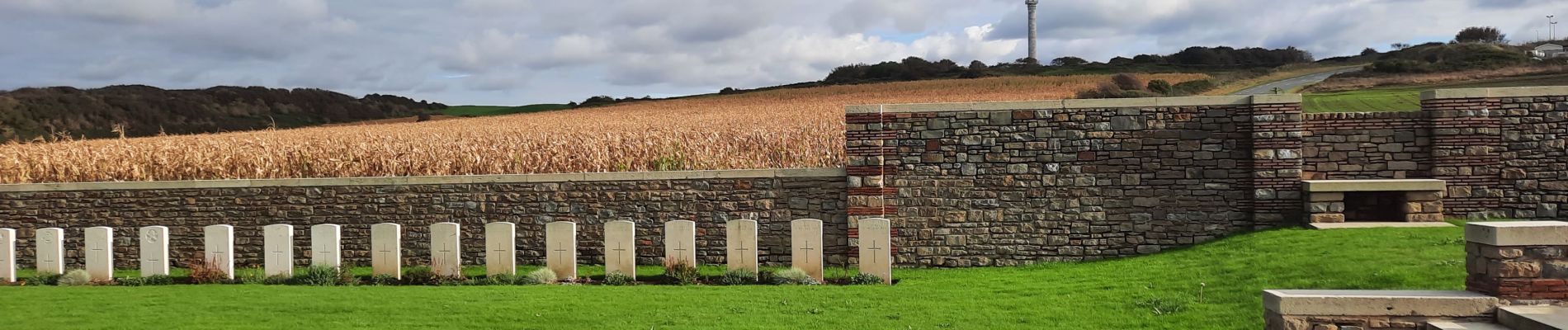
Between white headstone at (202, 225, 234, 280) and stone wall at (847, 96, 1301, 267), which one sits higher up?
stone wall at (847, 96, 1301, 267)

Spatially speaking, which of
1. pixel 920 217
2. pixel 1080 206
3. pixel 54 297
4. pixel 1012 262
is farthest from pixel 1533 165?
pixel 54 297

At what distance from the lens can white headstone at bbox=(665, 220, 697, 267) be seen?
13695 millimetres

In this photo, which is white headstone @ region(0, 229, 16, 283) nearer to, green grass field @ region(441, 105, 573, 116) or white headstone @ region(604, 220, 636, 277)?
white headstone @ region(604, 220, 636, 277)

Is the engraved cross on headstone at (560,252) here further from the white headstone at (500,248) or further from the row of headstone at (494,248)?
the white headstone at (500,248)

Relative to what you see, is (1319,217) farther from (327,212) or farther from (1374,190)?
(327,212)

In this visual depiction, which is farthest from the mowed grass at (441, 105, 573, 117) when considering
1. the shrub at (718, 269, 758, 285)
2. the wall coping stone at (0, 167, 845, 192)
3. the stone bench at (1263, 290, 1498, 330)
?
the stone bench at (1263, 290, 1498, 330)

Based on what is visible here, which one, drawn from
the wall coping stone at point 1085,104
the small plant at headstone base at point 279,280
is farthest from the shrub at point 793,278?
the small plant at headstone base at point 279,280

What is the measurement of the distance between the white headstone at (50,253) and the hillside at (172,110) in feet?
75.4

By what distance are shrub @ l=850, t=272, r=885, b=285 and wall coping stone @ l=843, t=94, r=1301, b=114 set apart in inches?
105

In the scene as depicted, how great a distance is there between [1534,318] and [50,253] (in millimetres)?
18074

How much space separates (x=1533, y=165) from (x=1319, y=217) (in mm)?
3336

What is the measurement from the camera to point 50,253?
49.9 feet

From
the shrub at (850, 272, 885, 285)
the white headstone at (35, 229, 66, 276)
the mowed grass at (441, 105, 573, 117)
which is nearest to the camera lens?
the shrub at (850, 272, 885, 285)

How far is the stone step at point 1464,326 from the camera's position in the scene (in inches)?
285
